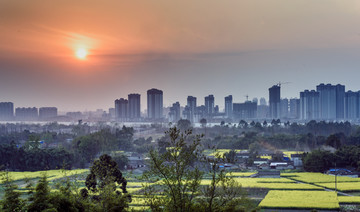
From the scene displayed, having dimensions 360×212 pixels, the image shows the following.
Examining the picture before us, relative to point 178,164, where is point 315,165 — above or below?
below

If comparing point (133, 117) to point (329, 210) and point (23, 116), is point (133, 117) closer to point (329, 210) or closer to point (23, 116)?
point (23, 116)

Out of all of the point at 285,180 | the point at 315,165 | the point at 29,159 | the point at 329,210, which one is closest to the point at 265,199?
the point at 329,210

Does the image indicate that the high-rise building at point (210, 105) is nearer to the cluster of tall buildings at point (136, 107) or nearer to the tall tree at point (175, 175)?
the cluster of tall buildings at point (136, 107)

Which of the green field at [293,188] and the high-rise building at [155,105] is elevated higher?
the high-rise building at [155,105]

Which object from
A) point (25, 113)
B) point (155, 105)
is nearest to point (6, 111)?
point (25, 113)

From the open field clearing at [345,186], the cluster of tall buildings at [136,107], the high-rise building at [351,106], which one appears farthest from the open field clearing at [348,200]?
the high-rise building at [351,106]

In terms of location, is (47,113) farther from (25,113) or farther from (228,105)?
(228,105)
